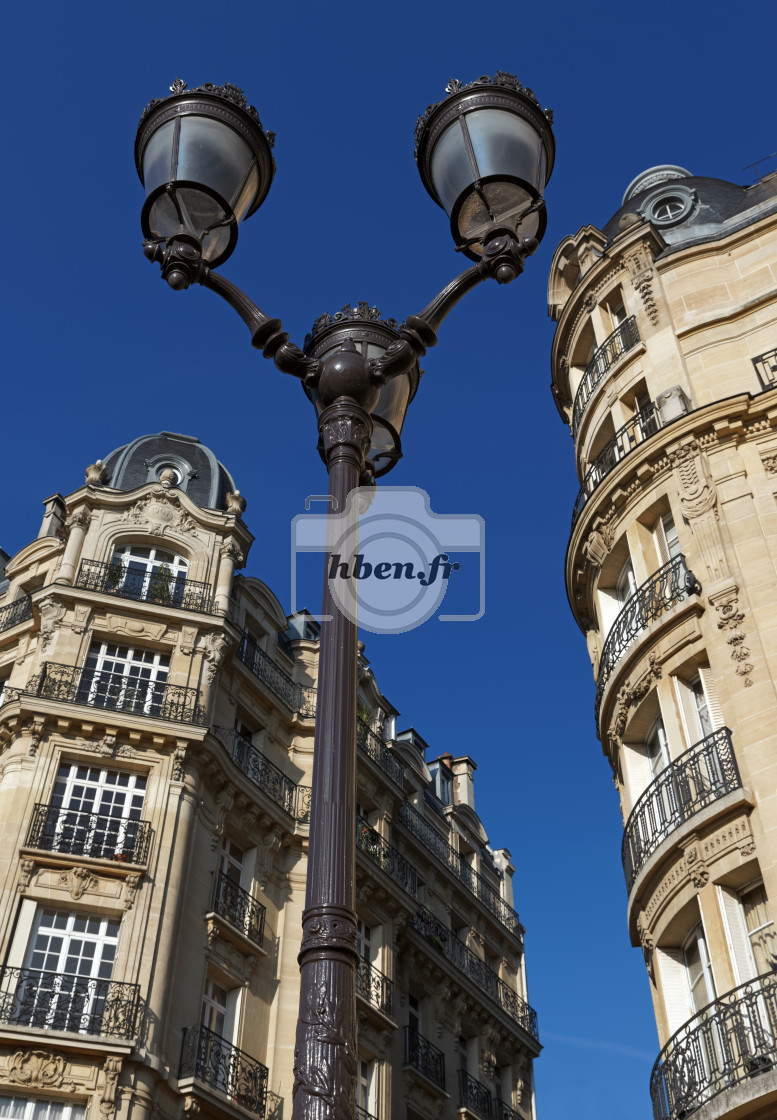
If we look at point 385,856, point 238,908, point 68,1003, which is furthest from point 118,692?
point 385,856

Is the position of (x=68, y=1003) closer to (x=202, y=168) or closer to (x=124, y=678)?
(x=124, y=678)

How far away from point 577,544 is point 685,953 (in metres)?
7.75

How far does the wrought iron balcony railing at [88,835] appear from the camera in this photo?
22984mm

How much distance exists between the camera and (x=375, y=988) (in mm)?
27891

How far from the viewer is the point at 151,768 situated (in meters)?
24.9

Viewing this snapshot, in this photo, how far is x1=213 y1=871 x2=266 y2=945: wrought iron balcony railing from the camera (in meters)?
24.7

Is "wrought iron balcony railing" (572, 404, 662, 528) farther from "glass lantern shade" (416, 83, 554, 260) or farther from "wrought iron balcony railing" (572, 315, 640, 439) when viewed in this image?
"glass lantern shade" (416, 83, 554, 260)

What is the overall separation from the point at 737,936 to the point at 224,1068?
39.7 ft

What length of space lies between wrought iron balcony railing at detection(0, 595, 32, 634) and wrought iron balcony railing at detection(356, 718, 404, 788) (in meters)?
9.33

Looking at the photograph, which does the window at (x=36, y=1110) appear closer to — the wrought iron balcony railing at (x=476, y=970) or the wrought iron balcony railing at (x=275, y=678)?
the wrought iron balcony railing at (x=275, y=678)

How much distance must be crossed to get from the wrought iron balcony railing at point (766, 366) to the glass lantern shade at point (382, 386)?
514 inches

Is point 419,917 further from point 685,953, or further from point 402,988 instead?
point 685,953

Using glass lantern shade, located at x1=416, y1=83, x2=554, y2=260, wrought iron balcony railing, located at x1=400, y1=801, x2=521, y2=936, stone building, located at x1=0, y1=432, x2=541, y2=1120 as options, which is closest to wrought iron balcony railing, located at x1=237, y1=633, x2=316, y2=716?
stone building, located at x1=0, y1=432, x2=541, y2=1120

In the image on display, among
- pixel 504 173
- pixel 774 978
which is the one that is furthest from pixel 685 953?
pixel 504 173
